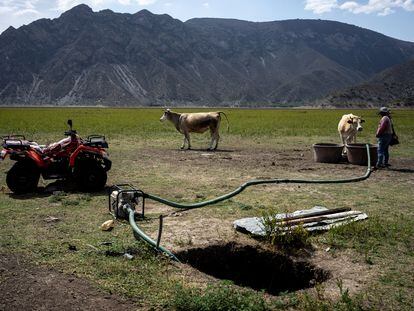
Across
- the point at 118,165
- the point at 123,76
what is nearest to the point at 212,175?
the point at 118,165

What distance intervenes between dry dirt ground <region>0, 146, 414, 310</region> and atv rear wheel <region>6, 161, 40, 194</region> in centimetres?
218

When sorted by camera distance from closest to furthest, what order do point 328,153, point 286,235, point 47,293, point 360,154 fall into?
point 47,293
point 286,235
point 360,154
point 328,153

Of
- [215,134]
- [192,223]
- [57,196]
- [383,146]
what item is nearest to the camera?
[192,223]

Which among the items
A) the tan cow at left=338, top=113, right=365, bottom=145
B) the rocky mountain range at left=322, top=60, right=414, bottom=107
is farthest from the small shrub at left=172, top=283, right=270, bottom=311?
the rocky mountain range at left=322, top=60, right=414, bottom=107

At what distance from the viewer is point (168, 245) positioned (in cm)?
696

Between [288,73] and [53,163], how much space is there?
188110 millimetres

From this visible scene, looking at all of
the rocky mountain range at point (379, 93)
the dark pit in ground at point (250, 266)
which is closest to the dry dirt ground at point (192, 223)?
the dark pit in ground at point (250, 266)

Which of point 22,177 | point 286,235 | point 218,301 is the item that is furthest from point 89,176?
point 218,301

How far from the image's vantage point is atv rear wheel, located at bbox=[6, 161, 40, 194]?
10422mm

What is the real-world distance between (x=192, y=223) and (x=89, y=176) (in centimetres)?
364

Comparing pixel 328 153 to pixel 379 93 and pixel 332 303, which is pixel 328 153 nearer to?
pixel 332 303

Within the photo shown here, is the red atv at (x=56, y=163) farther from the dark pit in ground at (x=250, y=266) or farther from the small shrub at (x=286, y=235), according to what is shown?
the small shrub at (x=286, y=235)

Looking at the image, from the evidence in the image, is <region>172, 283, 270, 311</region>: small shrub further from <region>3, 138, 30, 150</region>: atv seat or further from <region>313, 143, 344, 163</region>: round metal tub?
<region>313, 143, 344, 163</region>: round metal tub

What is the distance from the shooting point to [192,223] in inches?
319
